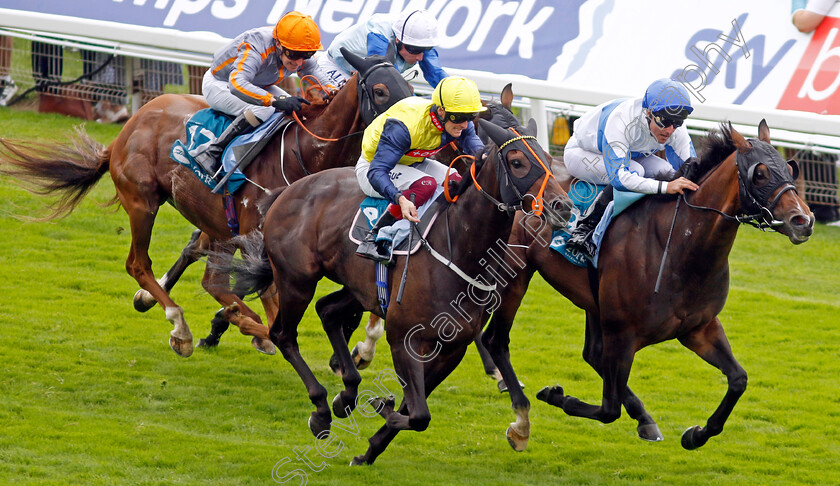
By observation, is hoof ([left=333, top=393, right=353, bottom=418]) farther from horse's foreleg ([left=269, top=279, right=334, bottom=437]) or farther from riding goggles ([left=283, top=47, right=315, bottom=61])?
riding goggles ([left=283, top=47, right=315, bottom=61])

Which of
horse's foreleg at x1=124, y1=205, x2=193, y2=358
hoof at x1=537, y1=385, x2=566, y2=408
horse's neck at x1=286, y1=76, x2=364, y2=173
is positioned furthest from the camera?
horse's foreleg at x1=124, y1=205, x2=193, y2=358

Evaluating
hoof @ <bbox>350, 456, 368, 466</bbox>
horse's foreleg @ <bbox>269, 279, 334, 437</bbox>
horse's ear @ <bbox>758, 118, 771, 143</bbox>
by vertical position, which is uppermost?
horse's ear @ <bbox>758, 118, 771, 143</bbox>

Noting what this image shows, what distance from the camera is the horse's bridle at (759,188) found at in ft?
17.0

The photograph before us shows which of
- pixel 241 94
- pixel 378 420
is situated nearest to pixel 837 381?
pixel 378 420

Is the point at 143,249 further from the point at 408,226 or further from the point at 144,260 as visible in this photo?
the point at 408,226

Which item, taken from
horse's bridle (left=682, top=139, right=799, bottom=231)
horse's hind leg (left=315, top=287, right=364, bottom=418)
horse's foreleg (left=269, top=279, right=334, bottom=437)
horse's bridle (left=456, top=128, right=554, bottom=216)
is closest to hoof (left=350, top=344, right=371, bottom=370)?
horse's hind leg (left=315, top=287, right=364, bottom=418)

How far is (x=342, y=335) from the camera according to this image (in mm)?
6668

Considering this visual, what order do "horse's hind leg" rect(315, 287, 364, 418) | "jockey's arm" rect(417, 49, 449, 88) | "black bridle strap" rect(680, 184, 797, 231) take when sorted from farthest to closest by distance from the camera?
"jockey's arm" rect(417, 49, 449, 88), "horse's hind leg" rect(315, 287, 364, 418), "black bridle strap" rect(680, 184, 797, 231)

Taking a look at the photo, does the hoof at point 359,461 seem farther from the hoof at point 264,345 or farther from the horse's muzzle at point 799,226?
the horse's muzzle at point 799,226

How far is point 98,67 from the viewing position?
13516 mm

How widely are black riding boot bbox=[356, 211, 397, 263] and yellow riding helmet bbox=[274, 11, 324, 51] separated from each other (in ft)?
5.53

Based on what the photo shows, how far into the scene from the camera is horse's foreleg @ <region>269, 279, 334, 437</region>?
6.26 m

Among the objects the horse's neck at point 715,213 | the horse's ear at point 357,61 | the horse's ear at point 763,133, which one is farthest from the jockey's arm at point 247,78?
the horse's ear at point 763,133

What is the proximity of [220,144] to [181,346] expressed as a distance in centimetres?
149
